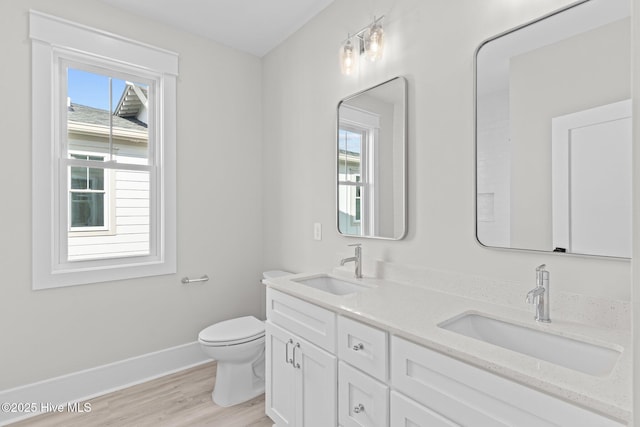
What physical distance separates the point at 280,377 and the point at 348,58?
6.17 ft

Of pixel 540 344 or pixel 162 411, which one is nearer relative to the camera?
pixel 540 344

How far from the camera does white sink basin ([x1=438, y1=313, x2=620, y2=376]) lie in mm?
969

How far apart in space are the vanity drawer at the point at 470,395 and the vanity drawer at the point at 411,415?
0.02m

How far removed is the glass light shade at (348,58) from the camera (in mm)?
1985

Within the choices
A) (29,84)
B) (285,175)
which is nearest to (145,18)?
(29,84)

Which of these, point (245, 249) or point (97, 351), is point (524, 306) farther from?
point (97, 351)

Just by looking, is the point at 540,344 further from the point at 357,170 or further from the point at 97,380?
the point at 97,380

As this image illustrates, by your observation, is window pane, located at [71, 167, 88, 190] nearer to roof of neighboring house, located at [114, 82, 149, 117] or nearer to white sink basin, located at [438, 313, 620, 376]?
roof of neighboring house, located at [114, 82, 149, 117]

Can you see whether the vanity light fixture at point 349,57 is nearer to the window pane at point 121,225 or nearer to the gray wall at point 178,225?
the gray wall at point 178,225

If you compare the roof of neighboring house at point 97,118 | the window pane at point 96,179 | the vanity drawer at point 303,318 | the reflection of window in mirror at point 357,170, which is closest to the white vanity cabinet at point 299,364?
the vanity drawer at point 303,318

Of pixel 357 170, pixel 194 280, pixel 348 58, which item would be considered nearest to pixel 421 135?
pixel 357 170

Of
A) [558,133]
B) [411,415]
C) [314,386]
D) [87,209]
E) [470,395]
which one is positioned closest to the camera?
[470,395]

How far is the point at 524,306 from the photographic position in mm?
1278

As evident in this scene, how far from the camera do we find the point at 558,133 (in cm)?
119
